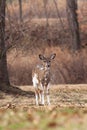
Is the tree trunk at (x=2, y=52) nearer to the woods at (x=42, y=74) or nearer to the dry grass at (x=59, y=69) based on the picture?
the woods at (x=42, y=74)

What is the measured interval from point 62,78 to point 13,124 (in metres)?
19.7

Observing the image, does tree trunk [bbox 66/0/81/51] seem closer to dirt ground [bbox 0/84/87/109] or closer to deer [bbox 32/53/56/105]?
dirt ground [bbox 0/84/87/109]

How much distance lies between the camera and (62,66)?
27.5 m

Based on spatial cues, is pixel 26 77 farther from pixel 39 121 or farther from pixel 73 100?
pixel 39 121

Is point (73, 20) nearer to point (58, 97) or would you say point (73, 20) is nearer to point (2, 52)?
point (2, 52)

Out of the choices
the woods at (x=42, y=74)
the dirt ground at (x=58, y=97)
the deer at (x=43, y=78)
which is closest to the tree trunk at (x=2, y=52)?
the woods at (x=42, y=74)

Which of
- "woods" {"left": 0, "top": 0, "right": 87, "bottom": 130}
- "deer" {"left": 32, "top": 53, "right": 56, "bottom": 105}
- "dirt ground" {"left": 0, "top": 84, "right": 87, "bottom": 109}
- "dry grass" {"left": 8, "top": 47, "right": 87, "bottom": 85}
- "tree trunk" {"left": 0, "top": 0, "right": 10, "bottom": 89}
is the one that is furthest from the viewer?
"dry grass" {"left": 8, "top": 47, "right": 87, "bottom": 85}

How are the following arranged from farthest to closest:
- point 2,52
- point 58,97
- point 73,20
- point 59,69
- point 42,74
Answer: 1. point 73,20
2. point 59,69
3. point 2,52
4. point 58,97
5. point 42,74

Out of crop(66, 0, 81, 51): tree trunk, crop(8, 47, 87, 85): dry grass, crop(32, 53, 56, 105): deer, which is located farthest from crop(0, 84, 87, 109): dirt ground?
crop(66, 0, 81, 51): tree trunk

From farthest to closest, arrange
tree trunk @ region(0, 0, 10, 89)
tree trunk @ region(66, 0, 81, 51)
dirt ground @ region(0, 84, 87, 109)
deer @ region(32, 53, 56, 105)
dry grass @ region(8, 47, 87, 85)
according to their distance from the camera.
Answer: tree trunk @ region(66, 0, 81, 51), dry grass @ region(8, 47, 87, 85), tree trunk @ region(0, 0, 10, 89), dirt ground @ region(0, 84, 87, 109), deer @ region(32, 53, 56, 105)

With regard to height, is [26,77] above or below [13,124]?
below

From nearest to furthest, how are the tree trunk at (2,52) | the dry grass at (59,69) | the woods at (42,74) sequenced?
the woods at (42,74)
the tree trunk at (2,52)
the dry grass at (59,69)

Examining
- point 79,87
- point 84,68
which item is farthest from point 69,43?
point 79,87

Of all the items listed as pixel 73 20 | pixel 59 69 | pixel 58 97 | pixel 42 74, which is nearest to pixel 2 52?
pixel 58 97
